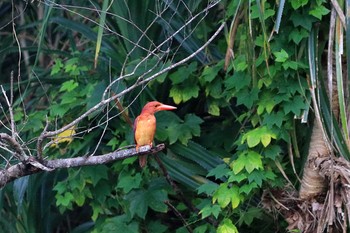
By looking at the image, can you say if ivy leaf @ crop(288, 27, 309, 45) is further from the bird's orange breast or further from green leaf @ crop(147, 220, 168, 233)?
green leaf @ crop(147, 220, 168, 233)

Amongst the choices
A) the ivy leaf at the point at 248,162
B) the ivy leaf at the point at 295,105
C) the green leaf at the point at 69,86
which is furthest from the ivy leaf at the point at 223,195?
the green leaf at the point at 69,86

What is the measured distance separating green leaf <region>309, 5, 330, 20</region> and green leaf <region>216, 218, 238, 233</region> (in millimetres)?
1021

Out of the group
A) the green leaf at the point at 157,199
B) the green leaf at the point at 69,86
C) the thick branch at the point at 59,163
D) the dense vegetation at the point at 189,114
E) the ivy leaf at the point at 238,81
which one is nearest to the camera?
the thick branch at the point at 59,163

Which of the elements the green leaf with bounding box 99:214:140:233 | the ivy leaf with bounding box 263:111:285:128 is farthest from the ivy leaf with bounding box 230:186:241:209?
the green leaf with bounding box 99:214:140:233

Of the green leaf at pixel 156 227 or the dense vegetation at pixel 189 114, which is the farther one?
the green leaf at pixel 156 227

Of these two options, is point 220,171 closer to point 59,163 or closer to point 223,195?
point 223,195

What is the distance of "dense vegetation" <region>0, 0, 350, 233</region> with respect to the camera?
4.23 meters

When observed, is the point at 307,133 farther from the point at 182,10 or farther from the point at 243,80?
the point at 182,10

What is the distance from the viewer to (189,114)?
15.6ft

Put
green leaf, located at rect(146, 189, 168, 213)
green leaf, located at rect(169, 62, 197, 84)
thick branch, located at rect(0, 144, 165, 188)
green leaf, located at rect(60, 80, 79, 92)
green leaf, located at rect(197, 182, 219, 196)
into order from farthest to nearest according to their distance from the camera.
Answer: green leaf, located at rect(60, 80, 79, 92), green leaf, located at rect(169, 62, 197, 84), green leaf, located at rect(146, 189, 168, 213), green leaf, located at rect(197, 182, 219, 196), thick branch, located at rect(0, 144, 165, 188)

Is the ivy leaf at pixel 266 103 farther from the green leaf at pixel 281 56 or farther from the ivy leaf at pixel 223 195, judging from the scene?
the ivy leaf at pixel 223 195

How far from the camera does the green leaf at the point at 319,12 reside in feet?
13.4

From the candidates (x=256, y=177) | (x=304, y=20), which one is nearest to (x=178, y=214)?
(x=256, y=177)

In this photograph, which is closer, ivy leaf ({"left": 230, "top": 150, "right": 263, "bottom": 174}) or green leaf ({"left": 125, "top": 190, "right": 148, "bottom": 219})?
ivy leaf ({"left": 230, "top": 150, "right": 263, "bottom": 174})
